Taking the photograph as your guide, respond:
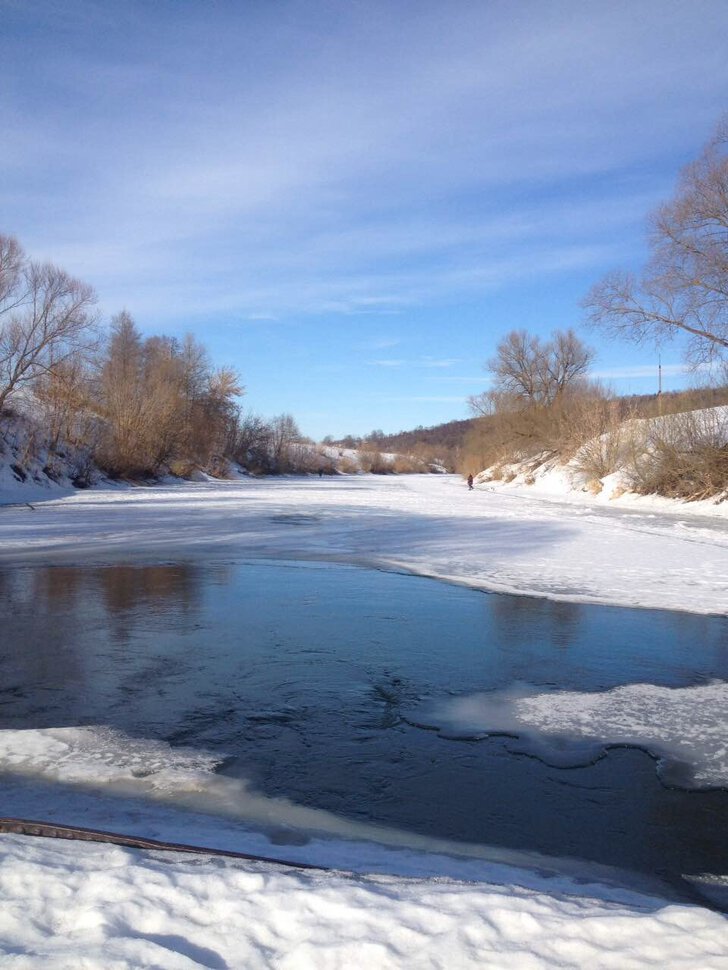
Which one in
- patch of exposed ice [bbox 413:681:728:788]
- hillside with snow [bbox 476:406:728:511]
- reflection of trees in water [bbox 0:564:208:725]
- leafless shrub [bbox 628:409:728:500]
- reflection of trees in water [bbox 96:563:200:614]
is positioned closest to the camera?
patch of exposed ice [bbox 413:681:728:788]

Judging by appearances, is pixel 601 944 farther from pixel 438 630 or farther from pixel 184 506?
pixel 184 506

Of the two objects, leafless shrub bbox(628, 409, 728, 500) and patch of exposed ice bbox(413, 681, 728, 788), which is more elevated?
leafless shrub bbox(628, 409, 728, 500)

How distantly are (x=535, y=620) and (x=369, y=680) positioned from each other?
10.2 feet

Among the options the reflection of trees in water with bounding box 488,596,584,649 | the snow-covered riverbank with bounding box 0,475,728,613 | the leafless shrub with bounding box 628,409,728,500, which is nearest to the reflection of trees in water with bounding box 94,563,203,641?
the snow-covered riverbank with bounding box 0,475,728,613

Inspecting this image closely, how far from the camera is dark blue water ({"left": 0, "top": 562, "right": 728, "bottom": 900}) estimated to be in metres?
3.87

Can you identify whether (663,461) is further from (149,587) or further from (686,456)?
(149,587)

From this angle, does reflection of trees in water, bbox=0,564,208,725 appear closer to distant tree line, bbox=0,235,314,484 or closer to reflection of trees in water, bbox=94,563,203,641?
reflection of trees in water, bbox=94,563,203,641

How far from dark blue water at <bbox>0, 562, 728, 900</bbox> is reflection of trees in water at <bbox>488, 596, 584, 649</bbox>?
0.14 feet

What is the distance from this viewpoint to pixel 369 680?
6.07m

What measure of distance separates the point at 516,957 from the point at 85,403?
38.2 m

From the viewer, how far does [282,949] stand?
8.30 ft

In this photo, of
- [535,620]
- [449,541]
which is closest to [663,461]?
[449,541]

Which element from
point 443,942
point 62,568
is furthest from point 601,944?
point 62,568

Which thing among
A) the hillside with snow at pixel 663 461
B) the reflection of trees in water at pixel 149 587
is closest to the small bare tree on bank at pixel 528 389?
the hillside with snow at pixel 663 461
